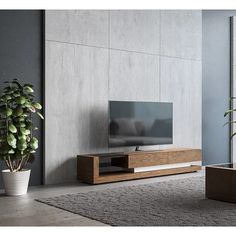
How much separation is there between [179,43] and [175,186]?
2.77 meters

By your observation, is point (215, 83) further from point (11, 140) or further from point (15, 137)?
point (11, 140)

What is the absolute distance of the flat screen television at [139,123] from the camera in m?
5.68

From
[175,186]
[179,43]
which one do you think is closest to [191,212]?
[175,186]

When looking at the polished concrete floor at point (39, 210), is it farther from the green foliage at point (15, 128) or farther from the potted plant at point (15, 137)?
the green foliage at point (15, 128)

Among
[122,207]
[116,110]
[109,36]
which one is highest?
[109,36]

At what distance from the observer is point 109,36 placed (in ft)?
19.2

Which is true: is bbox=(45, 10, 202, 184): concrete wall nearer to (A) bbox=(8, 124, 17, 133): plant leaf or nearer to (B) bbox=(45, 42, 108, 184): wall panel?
(B) bbox=(45, 42, 108, 184): wall panel

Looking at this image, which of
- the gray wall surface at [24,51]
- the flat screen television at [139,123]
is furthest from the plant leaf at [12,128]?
the flat screen television at [139,123]

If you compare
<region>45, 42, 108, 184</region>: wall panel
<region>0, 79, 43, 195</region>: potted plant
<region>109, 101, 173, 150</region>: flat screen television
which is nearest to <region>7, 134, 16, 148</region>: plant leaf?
<region>0, 79, 43, 195</region>: potted plant

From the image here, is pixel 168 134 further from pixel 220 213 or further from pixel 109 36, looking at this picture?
pixel 220 213

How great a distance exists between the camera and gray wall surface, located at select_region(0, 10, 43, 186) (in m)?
4.92

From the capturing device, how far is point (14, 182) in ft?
14.7

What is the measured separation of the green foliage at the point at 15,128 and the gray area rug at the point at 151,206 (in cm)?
66

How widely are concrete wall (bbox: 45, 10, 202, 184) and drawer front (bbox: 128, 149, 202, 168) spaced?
17.9 inches
